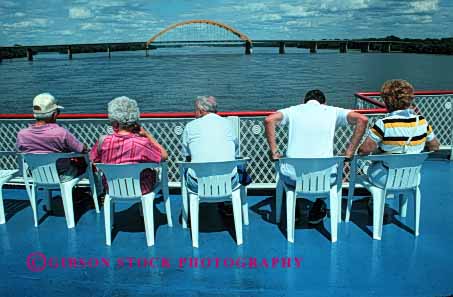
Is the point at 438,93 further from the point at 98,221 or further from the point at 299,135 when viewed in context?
the point at 98,221

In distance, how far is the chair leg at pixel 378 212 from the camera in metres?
2.92

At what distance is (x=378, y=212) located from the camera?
116 inches

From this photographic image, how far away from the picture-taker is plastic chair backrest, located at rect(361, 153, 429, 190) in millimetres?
2758

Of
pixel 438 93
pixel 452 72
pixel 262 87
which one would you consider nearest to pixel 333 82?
pixel 262 87

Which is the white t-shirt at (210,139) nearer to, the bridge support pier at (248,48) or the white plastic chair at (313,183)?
the white plastic chair at (313,183)

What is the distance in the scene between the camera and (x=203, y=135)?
2.84m

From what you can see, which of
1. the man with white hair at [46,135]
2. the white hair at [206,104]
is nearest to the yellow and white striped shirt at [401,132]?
the white hair at [206,104]

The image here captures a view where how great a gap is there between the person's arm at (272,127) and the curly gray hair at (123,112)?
2.84 feet

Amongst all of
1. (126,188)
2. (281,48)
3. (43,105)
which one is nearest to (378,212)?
(126,188)

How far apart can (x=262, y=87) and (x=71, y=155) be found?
44.5 m

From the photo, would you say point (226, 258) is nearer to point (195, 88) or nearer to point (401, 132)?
point (401, 132)

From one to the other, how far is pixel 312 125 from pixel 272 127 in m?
0.28

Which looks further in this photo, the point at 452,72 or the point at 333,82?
the point at 452,72

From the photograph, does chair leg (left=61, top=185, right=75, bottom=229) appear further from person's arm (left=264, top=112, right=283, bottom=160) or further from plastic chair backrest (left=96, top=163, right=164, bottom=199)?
person's arm (left=264, top=112, right=283, bottom=160)
